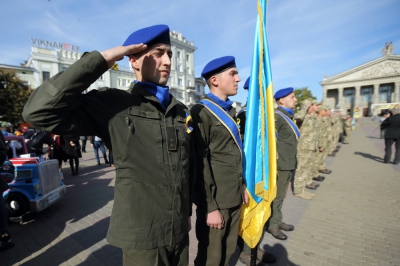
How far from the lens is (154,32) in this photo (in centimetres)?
144

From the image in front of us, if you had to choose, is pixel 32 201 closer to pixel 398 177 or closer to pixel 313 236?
pixel 313 236

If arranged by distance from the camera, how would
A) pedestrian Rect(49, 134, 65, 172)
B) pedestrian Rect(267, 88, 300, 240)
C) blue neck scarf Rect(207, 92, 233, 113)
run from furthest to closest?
1. pedestrian Rect(49, 134, 65, 172)
2. pedestrian Rect(267, 88, 300, 240)
3. blue neck scarf Rect(207, 92, 233, 113)

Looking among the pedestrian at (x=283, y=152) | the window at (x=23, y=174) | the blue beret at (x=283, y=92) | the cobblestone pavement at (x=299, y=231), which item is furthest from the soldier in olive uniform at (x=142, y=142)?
the window at (x=23, y=174)

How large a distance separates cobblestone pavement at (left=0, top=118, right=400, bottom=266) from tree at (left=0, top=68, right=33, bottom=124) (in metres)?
22.4

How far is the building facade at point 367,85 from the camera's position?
54.2 meters

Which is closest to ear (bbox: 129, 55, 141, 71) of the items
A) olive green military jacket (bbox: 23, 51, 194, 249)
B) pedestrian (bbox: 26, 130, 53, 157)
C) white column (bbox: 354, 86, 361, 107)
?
olive green military jacket (bbox: 23, 51, 194, 249)

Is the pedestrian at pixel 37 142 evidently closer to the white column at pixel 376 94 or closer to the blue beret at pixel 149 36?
the blue beret at pixel 149 36

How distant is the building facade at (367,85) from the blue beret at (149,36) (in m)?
60.0

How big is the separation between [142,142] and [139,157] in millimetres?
97

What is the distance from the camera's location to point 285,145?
3.88 metres

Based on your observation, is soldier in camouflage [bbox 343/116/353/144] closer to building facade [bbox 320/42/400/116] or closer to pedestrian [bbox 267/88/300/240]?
pedestrian [bbox 267/88/300/240]

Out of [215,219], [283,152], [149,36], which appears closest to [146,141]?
[149,36]

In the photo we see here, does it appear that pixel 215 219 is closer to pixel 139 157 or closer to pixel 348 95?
pixel 139 157

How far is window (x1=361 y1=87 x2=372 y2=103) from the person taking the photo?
200ft
